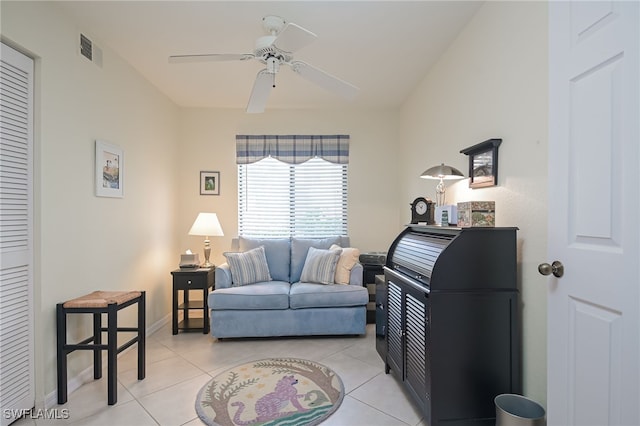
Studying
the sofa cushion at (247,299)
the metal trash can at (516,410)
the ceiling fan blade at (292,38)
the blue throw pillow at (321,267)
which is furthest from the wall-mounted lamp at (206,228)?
the metal trash can at (516,410)

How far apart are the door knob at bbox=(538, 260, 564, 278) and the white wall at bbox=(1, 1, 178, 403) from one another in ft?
9.15

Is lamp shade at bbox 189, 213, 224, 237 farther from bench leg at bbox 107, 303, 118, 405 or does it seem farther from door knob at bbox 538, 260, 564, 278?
door knob at bbox 538, 260, 564, 278

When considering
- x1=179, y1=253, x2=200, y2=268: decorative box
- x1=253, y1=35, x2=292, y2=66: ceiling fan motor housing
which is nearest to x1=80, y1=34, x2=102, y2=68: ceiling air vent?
x1=253, y1=35, x2=292, y2=66: ceiling fan motor housing

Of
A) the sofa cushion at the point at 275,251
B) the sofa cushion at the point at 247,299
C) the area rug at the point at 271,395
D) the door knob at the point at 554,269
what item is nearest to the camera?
the door knob at the point at 554,269

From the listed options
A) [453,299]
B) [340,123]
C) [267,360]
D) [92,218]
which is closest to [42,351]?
[92,218]

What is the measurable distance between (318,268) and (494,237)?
6.89ft

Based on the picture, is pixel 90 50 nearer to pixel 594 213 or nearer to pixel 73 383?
pixel 73 383

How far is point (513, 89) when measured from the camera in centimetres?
182

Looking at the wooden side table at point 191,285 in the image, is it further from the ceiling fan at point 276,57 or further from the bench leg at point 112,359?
the ceiling fan at point 276,57

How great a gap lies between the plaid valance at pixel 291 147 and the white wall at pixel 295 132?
0.35 ft

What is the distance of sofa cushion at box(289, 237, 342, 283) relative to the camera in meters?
3.82

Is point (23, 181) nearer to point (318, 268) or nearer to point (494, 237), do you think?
point (318, 268)

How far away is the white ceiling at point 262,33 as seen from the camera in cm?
213

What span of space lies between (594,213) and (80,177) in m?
3.05
